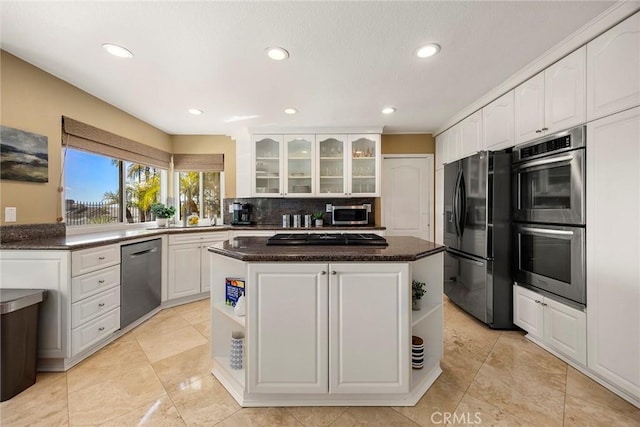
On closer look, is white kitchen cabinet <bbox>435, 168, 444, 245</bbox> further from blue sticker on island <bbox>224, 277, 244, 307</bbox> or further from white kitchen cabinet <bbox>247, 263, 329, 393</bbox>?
blue sticker on island <bbox>224, 277, 244, 307</bbox>

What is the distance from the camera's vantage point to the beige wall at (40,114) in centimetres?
204

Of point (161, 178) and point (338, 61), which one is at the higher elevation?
point (338, 61)

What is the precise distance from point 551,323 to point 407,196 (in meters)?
2.53

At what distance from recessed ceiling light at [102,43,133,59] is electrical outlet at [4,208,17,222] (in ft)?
4.69

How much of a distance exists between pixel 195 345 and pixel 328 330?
1.46 meters

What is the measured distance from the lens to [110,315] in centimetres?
232

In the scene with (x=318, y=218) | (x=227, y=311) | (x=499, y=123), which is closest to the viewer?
(x=227, y=311)

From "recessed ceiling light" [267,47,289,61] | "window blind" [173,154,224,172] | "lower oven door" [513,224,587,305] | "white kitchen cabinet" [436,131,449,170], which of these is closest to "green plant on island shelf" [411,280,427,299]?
"lower oven door" [513,224,587,305]

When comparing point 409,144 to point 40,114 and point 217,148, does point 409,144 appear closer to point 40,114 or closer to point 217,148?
point 217,148

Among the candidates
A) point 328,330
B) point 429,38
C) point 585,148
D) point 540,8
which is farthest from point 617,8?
point 328,330

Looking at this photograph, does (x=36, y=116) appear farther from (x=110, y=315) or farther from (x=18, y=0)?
(x=110, y=315)

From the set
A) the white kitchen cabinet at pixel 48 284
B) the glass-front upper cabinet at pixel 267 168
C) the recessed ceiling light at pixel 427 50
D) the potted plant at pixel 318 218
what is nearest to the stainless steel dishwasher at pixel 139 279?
the white kitchen cabinet at pixel 48 284

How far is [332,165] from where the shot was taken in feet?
13.2

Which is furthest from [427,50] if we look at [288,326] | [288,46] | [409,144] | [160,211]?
[160,211]
